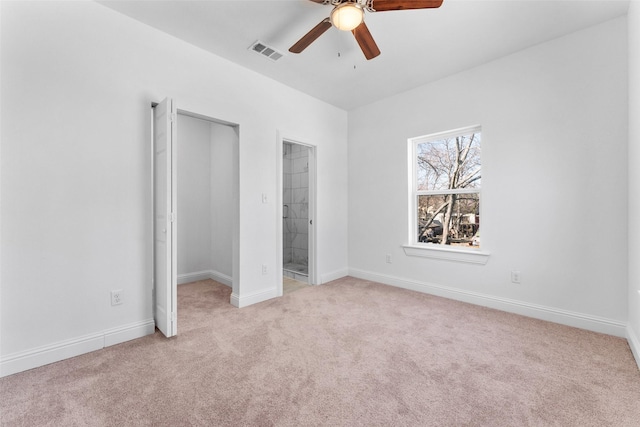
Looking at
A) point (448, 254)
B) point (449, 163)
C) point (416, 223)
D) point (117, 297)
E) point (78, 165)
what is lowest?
point (117, 297)

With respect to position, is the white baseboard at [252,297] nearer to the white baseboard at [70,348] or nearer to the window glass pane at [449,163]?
the white baseboard at [70,348]

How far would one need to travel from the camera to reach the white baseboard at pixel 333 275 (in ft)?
13.5

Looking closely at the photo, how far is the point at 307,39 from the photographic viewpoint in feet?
7.21

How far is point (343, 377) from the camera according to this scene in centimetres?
184

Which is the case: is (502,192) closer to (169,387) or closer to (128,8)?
(169,387)

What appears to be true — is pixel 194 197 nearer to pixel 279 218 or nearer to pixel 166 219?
pixel 279 218

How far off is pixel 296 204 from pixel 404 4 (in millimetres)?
4077

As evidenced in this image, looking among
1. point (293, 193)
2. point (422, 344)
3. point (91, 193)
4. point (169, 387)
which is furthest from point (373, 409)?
point (293, 193)

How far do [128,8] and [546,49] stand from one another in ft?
12.5

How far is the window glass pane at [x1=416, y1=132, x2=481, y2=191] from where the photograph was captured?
3.39 metres

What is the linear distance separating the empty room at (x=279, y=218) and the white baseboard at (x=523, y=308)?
2 centimetres

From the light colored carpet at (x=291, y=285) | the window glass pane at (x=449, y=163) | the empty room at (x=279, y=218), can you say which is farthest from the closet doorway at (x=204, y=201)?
the window glass pane at (x=449, y=163)

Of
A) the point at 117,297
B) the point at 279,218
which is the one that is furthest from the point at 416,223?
the point at 117,297

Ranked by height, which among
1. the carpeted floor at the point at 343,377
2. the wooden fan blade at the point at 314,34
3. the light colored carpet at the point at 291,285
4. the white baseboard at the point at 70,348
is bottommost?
the carpeted floor at the point at 343,377
